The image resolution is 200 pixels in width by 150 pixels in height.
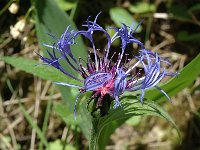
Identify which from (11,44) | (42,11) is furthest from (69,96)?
(11,44)

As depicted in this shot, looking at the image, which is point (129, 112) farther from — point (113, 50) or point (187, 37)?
point (187, 37)

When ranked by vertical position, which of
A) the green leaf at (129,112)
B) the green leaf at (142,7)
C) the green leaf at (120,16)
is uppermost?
the green leaf at (142,7)

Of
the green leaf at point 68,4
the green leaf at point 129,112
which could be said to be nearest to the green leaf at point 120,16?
the green leaf at point 68,4

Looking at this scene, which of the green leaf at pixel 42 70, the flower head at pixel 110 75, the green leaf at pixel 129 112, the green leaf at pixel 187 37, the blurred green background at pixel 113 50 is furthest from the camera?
the green leaf at pixel 187 37

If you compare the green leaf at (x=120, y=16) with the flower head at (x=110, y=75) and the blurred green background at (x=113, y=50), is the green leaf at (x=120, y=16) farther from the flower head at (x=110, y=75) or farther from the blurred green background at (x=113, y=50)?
the flower head at (x=110, y=75)

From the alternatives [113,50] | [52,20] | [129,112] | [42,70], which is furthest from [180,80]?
[113,50]

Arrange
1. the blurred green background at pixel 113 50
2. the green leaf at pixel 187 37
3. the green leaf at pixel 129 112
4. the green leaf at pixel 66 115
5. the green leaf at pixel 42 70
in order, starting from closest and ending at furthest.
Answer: the green leaf at pixel 129 112 < the green leaf at pixel 42 70 < the green leaf at pixel 66 115 < the blurred green background at pixel 113 50 < the green leaf at pixel 187 37
